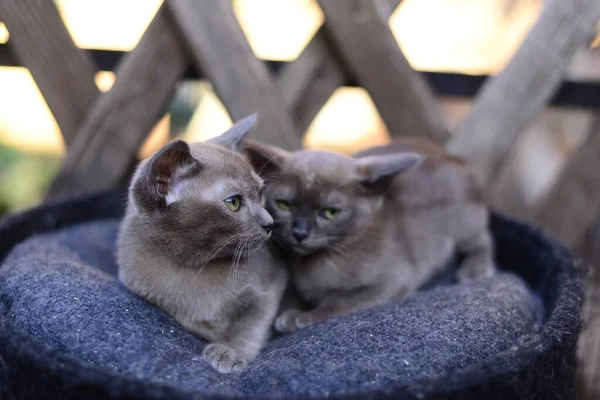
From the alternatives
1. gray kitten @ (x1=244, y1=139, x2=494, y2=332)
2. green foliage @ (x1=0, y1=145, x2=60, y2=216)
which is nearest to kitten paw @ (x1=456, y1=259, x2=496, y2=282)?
gray kitten @ (x1=244, y1=139, x2=494, y2=332)

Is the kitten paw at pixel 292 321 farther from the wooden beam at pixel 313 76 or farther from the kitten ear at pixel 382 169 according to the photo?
the wooden beam at pixel 313 76

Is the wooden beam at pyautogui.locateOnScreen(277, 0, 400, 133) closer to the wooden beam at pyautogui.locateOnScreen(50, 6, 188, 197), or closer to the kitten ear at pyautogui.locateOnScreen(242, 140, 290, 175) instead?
the wooden beam at pyautogui.locateOnScreen(50, 6, 188, 197)

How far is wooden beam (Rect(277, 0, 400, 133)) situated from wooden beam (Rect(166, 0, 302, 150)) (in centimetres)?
9

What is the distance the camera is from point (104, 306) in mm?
1062

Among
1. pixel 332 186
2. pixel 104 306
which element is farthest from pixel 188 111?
pixel 104 306

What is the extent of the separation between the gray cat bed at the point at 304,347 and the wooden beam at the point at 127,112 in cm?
48

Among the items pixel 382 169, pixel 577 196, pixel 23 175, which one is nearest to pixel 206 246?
pixel 382 169

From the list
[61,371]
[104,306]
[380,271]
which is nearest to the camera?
[61,371]

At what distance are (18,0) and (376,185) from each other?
113 cm

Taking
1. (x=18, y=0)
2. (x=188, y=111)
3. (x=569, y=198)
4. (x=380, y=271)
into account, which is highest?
(x=18, y=0)

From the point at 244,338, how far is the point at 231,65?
0.83 meters

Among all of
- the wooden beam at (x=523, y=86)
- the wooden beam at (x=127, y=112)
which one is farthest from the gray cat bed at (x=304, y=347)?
the wooden beam at (x=523, y=86)

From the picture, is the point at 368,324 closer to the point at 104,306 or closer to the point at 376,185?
the point at 376,185

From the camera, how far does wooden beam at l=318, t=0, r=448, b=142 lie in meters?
1.66
